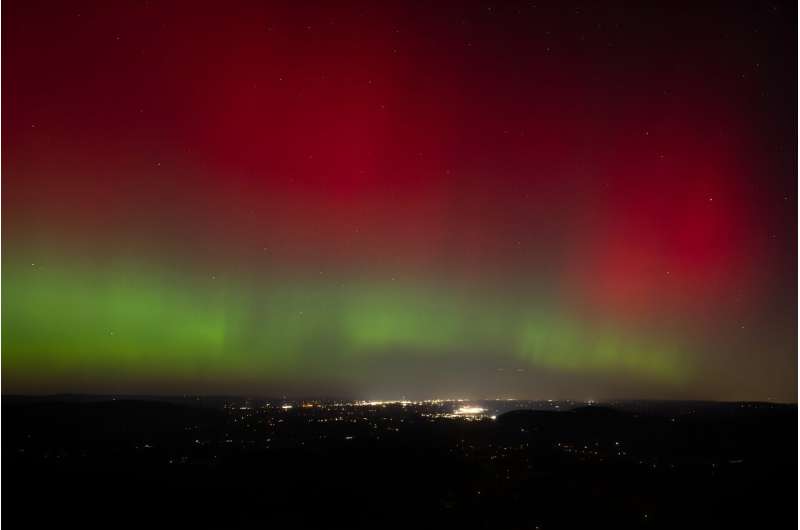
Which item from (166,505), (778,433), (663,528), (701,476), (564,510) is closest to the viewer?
(663,528)

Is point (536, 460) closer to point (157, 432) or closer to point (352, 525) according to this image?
point (352, 525)

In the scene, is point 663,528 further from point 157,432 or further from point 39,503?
point 157,432

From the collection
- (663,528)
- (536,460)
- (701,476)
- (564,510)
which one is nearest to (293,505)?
(564,510)

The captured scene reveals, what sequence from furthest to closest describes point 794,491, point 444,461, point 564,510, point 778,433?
1. point 778,433
2. point 444,461
3. point 794,491
4. point 564,510

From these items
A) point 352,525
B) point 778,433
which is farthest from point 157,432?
point 778,433

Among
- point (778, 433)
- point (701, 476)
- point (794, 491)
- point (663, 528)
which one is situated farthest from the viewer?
point (778, 433)

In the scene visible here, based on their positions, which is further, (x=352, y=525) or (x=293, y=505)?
(x=293, y=505)

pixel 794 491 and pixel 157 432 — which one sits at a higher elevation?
pixel 794 491

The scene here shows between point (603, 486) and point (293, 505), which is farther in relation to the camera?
point (603, 486)

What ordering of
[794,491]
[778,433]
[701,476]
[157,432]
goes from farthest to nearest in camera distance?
1. [157,432]
2. [778,433]
3. [701,476]
4. [794,491]
